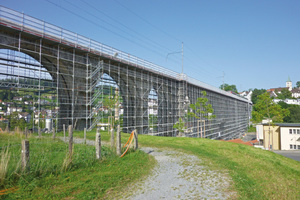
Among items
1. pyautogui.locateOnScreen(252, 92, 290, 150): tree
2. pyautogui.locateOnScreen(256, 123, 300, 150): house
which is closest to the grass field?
pyautogui.locateOnScreen(252, 92, 290, 150): tree

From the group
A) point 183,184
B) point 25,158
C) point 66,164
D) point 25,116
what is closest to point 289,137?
point 183,184

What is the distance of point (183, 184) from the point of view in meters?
5.12

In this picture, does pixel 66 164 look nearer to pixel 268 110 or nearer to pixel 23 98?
pixel 23 98

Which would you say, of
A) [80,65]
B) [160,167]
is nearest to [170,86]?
[80,65]

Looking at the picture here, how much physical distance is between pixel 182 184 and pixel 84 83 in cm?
1291

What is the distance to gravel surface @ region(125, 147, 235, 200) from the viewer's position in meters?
4.39

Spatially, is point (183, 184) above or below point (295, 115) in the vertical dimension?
below

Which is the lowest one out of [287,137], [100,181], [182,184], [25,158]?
[287,137]

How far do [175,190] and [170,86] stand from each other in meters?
23.3

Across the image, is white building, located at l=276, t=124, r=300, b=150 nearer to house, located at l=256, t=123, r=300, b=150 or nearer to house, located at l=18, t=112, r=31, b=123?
house, located at l=256, t=123, r=300, b=150

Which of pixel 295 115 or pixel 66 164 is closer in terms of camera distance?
pixel 66 164

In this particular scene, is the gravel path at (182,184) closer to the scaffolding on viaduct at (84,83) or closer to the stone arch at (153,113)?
the scaffolding on viaduct at (84,83)

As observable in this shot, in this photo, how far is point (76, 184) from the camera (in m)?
4.63

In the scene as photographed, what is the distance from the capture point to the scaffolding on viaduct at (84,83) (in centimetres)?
1215
